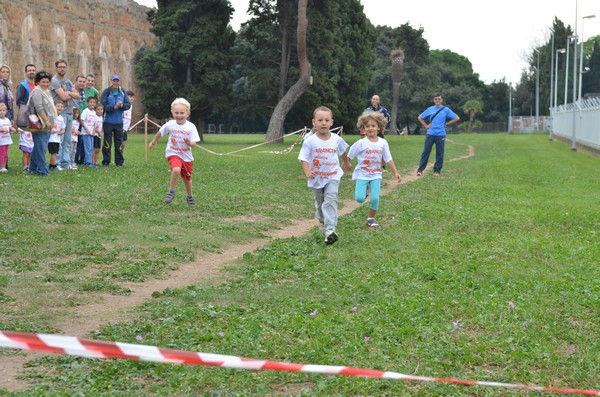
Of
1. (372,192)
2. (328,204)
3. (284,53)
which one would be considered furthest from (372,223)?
(284,53)

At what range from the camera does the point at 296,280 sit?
763 cm

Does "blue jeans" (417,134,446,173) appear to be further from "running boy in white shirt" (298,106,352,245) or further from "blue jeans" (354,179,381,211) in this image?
"running boy in white shirt" (298,106,352,245)

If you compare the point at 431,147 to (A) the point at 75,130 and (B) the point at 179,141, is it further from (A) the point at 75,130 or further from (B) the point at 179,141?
(B) the point at 179,141

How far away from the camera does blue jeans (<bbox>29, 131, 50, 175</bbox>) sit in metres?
16.0

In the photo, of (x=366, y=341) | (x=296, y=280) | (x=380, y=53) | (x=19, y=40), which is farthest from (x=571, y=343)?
(x=380, y=53)

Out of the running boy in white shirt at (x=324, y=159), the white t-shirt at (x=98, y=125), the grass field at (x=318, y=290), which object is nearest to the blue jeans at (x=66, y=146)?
the white t-shirt at (x=98, y=125)

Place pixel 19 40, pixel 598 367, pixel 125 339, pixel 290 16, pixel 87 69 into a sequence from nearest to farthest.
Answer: pixel 598 367 < pixel 125 339 < pixel 19 40 < pixel 290 16 < pixel 87 69

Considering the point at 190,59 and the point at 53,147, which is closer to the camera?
the point at 53,147

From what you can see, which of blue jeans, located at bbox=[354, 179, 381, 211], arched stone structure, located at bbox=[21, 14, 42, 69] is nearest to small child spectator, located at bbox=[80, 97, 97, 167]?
blue jeans, located at bbox=[354, 179, 381, 211]

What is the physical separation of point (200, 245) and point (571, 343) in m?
5.05

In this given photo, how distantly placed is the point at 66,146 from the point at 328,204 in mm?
10111

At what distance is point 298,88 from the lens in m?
40.1

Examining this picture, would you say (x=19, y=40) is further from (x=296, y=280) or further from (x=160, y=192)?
(x=296, y=280)

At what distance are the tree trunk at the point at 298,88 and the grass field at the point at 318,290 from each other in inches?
989
